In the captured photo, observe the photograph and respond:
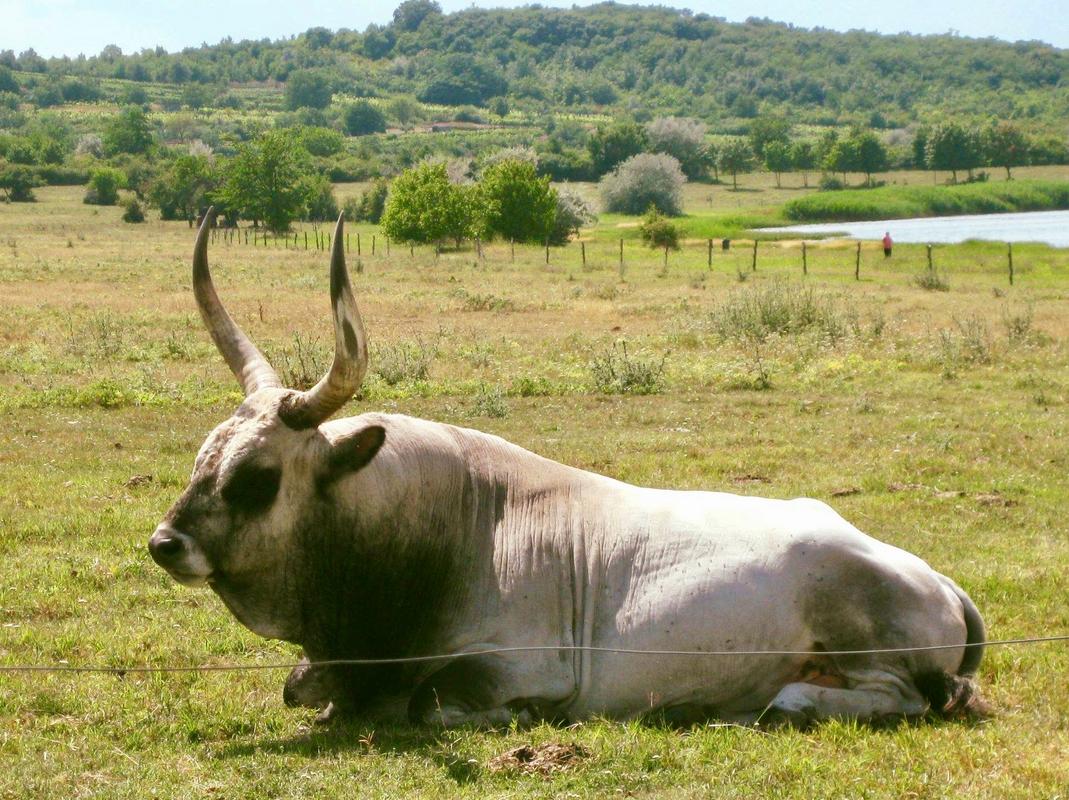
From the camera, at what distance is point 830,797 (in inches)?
218

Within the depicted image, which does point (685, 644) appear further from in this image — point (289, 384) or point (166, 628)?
point (289, 384)

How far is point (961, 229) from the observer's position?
9200cm

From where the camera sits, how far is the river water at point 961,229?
78.4 metres

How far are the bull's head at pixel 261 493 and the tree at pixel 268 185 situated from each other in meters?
83.7

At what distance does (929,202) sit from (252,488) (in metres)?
118

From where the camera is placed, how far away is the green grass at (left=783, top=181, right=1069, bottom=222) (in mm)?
113938

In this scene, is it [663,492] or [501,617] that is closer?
[501,617]

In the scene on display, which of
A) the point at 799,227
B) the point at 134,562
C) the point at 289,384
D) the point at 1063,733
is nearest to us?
the point at 1063,733

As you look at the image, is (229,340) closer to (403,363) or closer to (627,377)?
(627,377)

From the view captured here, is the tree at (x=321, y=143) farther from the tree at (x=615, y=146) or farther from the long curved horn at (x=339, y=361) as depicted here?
the long curved horn at (x=339, y=361)

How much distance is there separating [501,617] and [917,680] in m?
2.09

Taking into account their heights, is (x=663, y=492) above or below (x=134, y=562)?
above

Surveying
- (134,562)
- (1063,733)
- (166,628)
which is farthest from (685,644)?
(134,562)

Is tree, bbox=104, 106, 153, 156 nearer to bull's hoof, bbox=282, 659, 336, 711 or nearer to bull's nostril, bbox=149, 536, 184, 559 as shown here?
bull's hoof, bbox=282, 659, 336, 711
